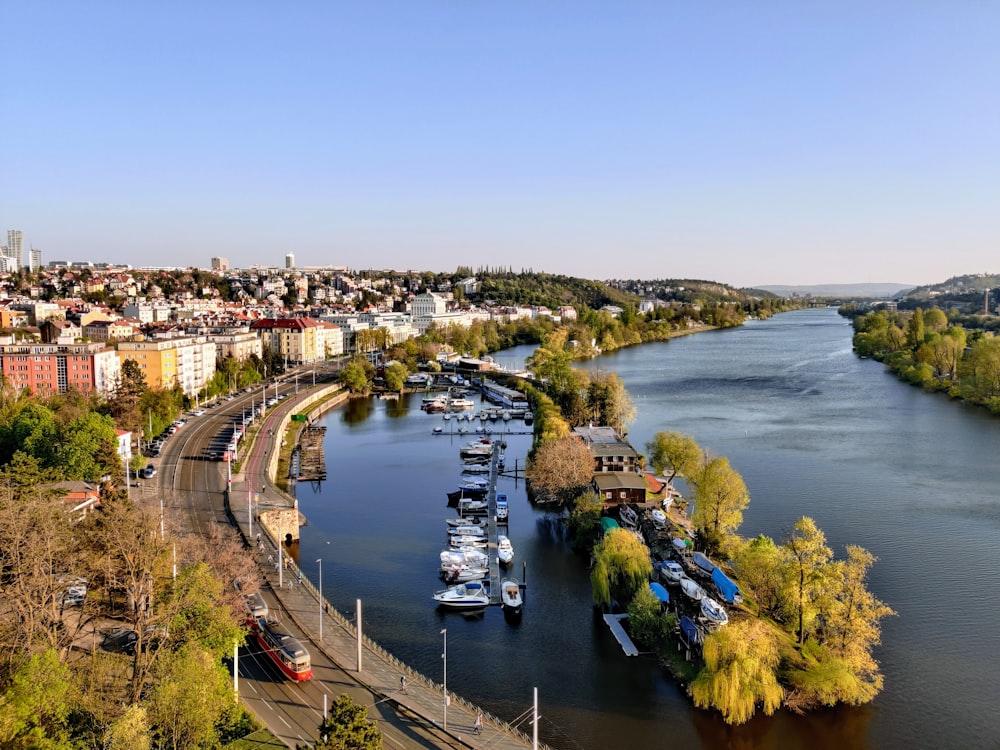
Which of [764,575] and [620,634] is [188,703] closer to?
[620,634]

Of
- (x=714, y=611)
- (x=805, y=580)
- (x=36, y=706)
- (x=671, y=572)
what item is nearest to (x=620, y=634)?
(x=714, y=611)

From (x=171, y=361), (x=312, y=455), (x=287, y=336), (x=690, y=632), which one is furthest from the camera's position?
(x=287, y=336)

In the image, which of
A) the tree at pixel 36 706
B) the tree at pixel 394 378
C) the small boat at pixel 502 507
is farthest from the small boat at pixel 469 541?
the tree at pixel 394 378

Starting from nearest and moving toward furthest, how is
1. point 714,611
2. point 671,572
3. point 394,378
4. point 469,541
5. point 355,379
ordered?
point 714,611
point 671,572
point 469,541
point 355,379
point 394,378

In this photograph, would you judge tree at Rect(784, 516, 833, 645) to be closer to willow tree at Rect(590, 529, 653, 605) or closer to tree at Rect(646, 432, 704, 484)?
willow tree at Rect(590, 529, 653, 605)

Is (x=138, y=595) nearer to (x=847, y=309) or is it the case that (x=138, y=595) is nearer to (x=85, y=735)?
(x=85, y=735)

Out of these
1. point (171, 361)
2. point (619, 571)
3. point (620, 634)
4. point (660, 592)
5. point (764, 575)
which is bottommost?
point (620, 634)
